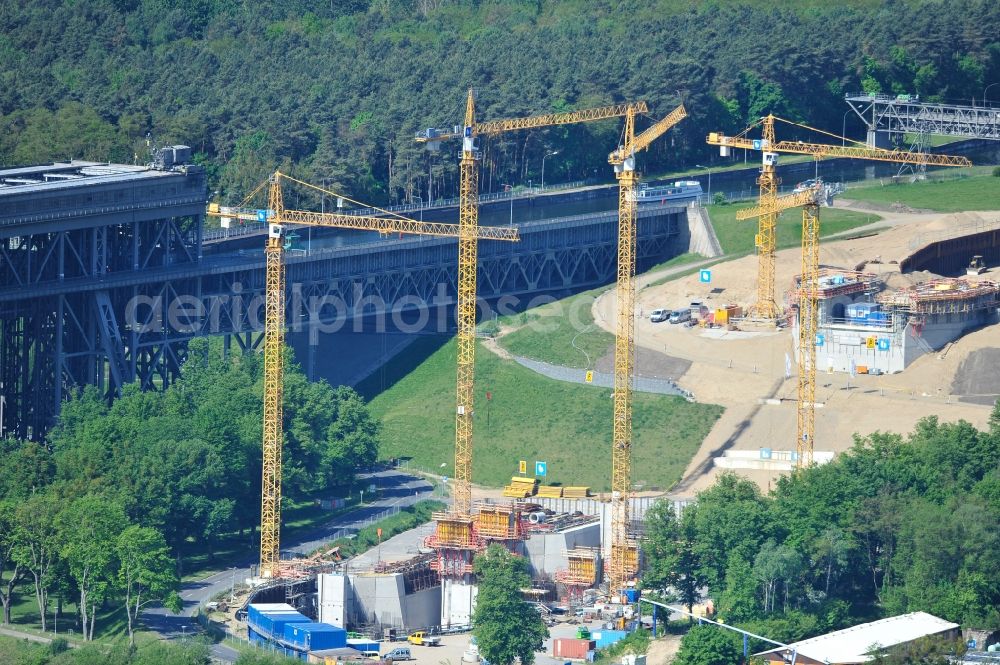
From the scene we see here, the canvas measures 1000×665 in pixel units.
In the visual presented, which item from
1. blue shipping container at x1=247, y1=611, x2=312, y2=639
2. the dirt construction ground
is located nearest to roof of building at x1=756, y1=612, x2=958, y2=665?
blue shipping container at x1=247, y1=611, x2=312, y2=639

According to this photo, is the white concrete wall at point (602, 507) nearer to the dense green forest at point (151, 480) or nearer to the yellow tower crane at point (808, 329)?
the yellow tower crane at point (808, 329)

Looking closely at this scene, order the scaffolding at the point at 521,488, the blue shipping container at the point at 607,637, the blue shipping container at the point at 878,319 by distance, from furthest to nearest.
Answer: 1. the blue shipping container at the point at 878,319
2. the scaffolding at the point at 521,488
3. the blue shipping container at the point at 607,637

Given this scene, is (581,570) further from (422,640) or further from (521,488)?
(521,488)

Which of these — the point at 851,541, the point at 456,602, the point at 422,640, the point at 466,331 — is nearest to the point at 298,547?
the point at 456,602

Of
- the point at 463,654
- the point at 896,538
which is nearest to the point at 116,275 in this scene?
the point at 463,654

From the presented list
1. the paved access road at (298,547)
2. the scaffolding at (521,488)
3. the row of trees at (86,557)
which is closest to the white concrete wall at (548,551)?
the scaffolding at (521,488)

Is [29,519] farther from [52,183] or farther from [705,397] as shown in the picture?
[705,397]

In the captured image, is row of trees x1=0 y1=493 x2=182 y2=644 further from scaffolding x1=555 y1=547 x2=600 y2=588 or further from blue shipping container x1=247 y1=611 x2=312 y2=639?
scaffolding x1=555 y1=547 x2=600 y2=588
